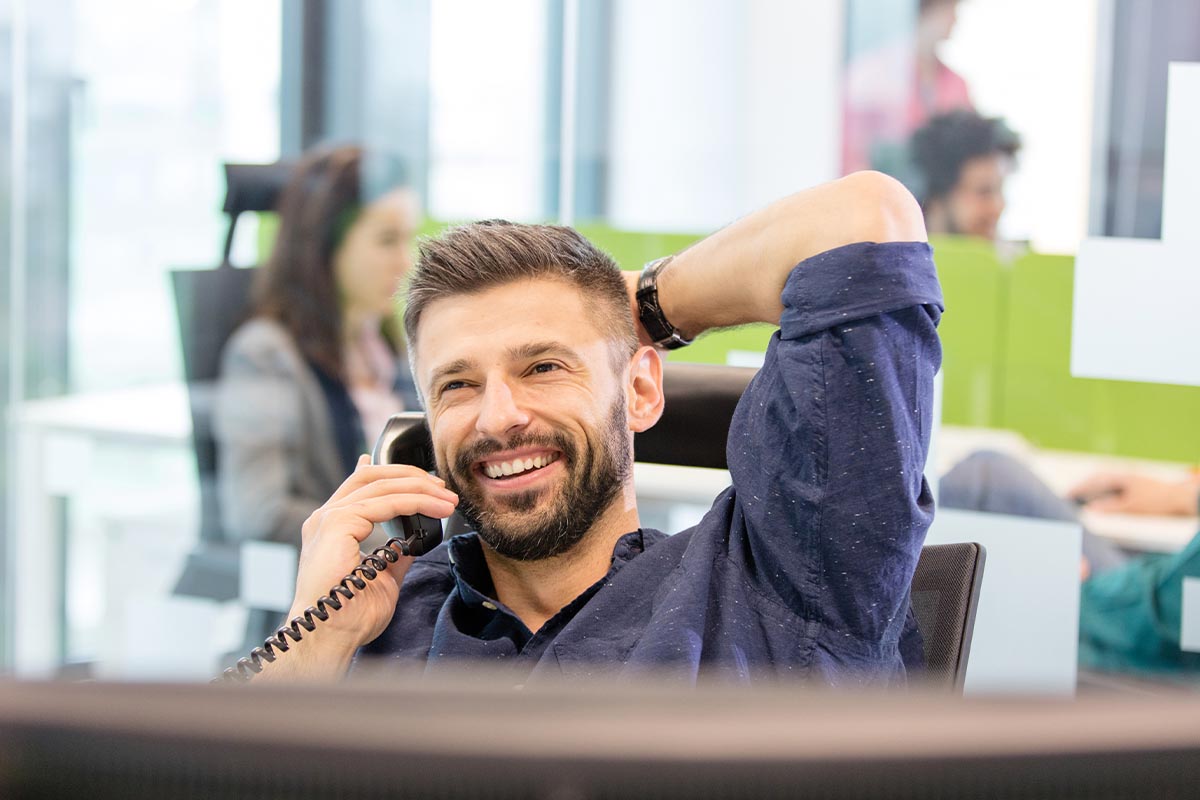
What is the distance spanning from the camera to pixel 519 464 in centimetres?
139

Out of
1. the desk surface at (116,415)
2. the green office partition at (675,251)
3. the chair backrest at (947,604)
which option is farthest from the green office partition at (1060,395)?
the desk surface at (116,415)

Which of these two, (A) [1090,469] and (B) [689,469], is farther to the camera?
(B) [689,469]

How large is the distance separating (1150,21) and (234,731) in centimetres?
272

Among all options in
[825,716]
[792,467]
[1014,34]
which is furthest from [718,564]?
[1014,34]

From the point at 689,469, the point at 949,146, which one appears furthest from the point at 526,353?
the point at 949,146

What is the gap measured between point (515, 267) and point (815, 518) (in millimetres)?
457

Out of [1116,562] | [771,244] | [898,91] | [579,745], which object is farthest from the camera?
[898,91]

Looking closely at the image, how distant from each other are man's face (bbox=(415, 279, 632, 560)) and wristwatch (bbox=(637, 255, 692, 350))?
4.3 inches

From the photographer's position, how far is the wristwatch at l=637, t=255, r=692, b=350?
1.51m

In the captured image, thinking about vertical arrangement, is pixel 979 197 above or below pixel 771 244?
above

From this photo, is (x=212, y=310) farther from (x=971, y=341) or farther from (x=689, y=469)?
(x=971, y=341)

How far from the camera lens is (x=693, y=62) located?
4367 mm

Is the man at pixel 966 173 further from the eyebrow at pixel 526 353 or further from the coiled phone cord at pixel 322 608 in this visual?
the coiled phone cord at pixel 322 608

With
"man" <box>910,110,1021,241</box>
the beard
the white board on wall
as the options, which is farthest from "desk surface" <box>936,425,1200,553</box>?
the beard
